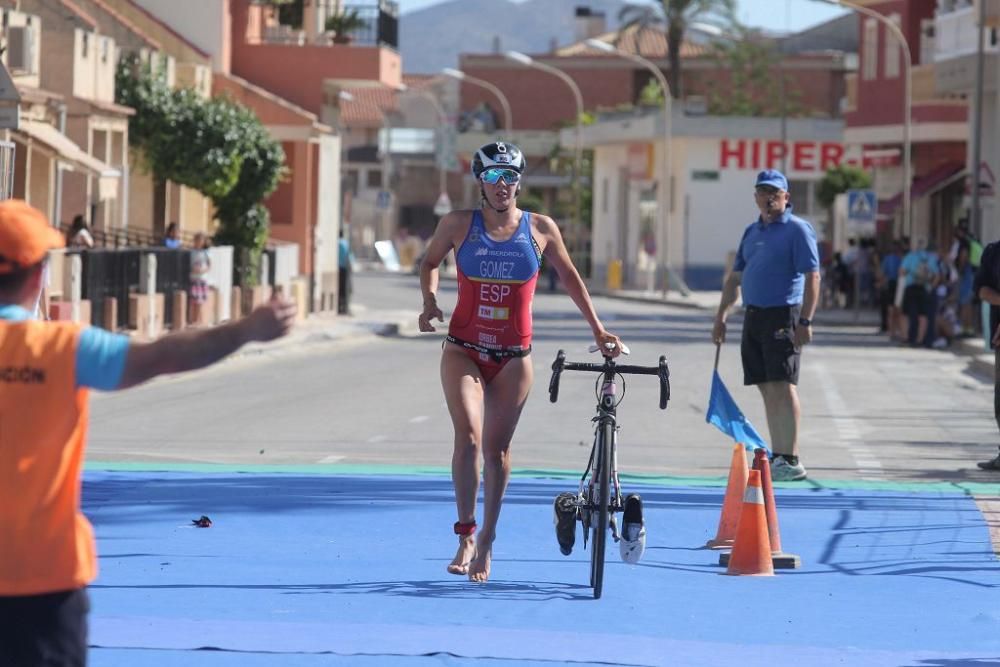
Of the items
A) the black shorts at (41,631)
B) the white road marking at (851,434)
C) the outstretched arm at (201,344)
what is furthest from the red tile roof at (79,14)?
the black shorts at (41,631)

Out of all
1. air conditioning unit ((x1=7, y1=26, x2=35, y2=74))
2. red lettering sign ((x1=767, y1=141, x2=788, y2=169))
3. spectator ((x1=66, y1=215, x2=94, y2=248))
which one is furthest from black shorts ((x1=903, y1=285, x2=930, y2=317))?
red lettering sign ((x1=767, y1=141, x2=788, y2=169))

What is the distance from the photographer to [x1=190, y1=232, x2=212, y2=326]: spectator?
32.9 meters

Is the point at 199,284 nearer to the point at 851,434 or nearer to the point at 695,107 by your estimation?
the point at 851,434

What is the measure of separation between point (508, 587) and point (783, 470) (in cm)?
492

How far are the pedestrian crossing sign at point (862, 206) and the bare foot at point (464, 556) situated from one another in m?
35.8

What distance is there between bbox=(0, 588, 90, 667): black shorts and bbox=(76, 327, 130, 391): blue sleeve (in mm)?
505

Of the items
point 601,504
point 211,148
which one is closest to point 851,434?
point 601,504

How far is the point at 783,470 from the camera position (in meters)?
13.6

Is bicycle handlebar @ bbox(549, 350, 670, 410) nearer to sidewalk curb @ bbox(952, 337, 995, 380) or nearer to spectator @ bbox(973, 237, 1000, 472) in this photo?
spectator @ bbox(973, 237, 1000, 472)

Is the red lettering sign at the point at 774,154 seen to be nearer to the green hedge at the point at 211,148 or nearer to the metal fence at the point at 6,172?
the green hedge at the point at 211,148

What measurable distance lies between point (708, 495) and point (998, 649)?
5.07 m

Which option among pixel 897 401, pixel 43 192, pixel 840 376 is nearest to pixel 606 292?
pixel 43 192

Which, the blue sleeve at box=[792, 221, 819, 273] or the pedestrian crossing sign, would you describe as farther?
the pedestrian crossing sign

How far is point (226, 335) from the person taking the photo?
5207 millimetres
